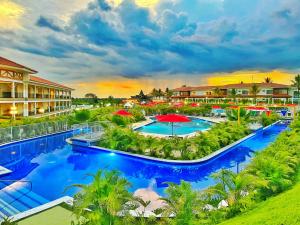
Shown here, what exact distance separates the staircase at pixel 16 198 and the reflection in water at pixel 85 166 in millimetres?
306

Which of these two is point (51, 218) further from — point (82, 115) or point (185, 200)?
point (82, 115)

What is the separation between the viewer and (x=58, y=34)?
112ft

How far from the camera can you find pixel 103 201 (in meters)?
5.21

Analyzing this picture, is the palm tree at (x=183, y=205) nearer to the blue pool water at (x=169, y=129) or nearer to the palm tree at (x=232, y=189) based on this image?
the palm tree at (x=232, y=189)

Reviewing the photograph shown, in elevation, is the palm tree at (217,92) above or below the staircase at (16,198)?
above

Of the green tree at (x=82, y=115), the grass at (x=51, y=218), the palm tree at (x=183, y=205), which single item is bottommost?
the grass at (x=51, y=218)

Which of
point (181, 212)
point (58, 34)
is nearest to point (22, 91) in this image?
point (58, 34)

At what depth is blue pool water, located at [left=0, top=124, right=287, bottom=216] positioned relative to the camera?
407 inches

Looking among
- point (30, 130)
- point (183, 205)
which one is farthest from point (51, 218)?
point (30, 130)

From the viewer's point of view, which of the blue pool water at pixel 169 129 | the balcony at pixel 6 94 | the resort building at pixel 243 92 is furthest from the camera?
the resort building at pixel 243 92

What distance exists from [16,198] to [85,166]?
4642mm

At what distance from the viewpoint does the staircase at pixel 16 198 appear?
25.2ft

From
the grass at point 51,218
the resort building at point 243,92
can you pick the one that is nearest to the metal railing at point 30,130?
the grass at point 51,218

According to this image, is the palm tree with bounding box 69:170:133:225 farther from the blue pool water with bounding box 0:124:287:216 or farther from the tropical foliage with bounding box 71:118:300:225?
the blue pool water with bounding box 0:124:287:216
